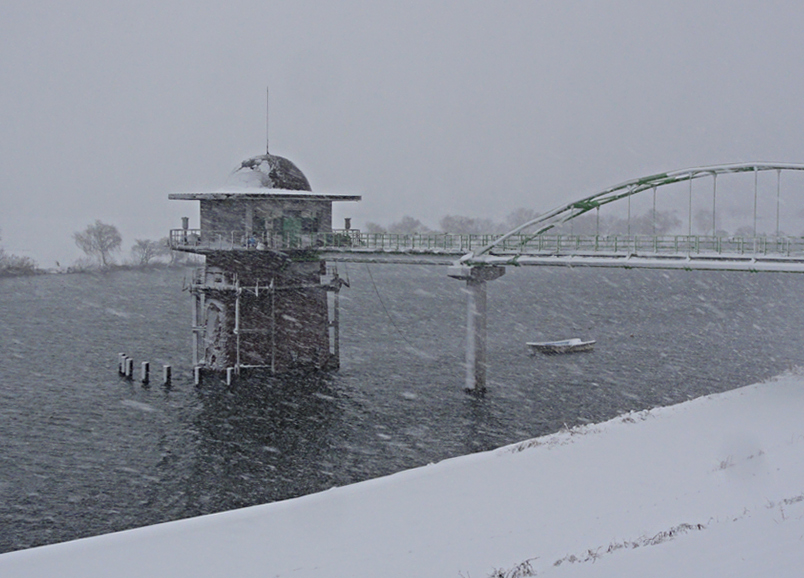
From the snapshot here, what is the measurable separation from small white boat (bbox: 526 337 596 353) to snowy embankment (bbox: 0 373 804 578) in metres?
32.9

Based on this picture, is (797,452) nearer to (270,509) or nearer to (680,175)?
(270,509)

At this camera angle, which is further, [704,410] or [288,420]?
[288,420]

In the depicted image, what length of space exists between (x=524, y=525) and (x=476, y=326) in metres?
26.8

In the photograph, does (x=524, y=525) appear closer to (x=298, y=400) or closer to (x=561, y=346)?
(x=298, y=400)

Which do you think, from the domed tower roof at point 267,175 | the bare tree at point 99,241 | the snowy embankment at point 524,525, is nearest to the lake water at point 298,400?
the snowy embankment at point 524,525

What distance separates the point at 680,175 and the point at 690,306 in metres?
56.4

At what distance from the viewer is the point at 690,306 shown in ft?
300

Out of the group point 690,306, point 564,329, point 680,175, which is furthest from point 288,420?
point 690,306

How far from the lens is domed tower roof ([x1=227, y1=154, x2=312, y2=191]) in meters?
47.1

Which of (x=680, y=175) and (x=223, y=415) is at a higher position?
(x=680, y=175)

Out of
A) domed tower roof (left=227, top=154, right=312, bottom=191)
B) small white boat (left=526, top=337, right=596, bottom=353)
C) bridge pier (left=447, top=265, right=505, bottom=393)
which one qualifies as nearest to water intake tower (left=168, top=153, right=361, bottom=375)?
domed tower roof (left=227, top=154, right=312, bottom=191)

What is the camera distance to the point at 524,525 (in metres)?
16.5

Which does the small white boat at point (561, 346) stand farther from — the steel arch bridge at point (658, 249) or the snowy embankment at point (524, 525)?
the snowy embankment at point (524, 525)

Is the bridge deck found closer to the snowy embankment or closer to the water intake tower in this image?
the water intake tower
